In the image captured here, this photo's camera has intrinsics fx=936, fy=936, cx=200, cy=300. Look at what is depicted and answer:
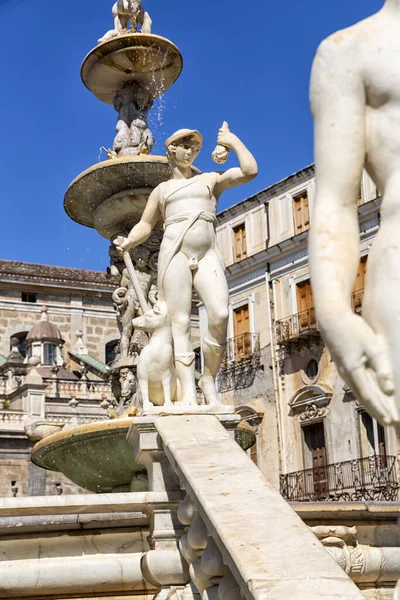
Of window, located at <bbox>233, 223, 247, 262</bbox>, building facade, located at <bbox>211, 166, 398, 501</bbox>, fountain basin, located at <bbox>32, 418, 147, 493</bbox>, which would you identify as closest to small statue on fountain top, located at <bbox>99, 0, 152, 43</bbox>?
fountain basin, located at <bbox>32, 418, 147, 493</bbox>

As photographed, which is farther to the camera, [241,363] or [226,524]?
[241,363]

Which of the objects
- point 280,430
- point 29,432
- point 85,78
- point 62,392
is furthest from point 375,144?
point 62,392

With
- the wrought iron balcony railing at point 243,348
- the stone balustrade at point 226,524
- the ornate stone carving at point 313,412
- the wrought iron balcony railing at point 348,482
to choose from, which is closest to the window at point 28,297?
the wrought iron balcony railing at point 243,348

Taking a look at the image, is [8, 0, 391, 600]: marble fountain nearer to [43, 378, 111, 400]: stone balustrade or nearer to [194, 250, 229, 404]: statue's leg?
[194, 250, 229, 404]: statue's leg

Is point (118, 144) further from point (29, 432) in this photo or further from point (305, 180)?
point (305, 180)

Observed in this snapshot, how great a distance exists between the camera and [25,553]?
5.72m

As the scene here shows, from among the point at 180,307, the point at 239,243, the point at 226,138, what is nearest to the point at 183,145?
the point at 226,138

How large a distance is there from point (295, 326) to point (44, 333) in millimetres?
15017

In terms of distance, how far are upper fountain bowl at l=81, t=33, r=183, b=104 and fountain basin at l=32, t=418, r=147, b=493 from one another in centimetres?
470

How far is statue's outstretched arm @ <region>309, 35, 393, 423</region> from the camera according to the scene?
101 inches

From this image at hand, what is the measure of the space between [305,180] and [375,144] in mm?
28866

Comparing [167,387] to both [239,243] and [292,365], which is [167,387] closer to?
[292,365]

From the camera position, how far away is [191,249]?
22.6 ft

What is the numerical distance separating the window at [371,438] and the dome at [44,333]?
17661mm
